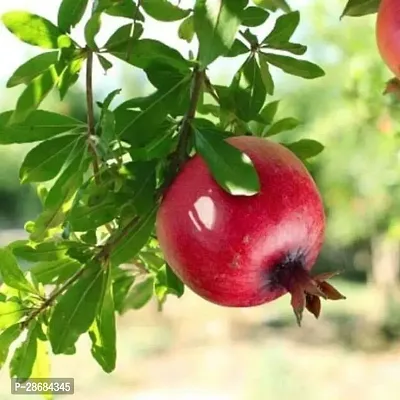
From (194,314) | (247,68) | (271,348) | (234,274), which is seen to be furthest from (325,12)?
(194,314)

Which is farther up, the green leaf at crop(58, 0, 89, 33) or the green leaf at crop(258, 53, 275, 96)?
the green leaf at crop(58, 0, 89, 33)

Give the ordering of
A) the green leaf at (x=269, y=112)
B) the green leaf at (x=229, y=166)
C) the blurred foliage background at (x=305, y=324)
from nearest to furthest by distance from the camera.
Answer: the green leaf at (x=229, y=166) → the green leaf at (x=269, y=112) → the blurred foliage background at (x=305, y=324)

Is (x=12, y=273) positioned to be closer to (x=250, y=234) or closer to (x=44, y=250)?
(x=44, y=250)

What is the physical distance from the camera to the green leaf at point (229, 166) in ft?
1.77

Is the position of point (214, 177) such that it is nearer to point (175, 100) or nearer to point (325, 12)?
point (175, 100)

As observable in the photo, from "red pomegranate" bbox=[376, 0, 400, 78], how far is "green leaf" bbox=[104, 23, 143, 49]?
0.17 metres

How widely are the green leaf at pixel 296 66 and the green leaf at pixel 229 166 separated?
0.50 feet

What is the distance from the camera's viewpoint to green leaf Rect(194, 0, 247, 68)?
55cm

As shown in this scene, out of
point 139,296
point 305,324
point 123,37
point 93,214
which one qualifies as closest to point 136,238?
point 93,214

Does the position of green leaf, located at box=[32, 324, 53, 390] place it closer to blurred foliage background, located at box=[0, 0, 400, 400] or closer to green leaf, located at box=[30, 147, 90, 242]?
green leaf, located at box=[30, 147, 90, 242]

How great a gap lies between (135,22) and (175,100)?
0.06 m

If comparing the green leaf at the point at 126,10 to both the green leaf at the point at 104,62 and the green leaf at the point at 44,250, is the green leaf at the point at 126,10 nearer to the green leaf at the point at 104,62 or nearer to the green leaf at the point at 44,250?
the green leaf at the point at 104,62

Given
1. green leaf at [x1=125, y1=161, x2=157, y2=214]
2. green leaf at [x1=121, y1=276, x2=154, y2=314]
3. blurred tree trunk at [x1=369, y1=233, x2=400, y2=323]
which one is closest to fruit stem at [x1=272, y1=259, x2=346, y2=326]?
green leaf at [x1=125, y1=161, x2=157, y2=214]

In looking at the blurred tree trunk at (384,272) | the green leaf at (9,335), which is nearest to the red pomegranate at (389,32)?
the green leaf at (9,335)
